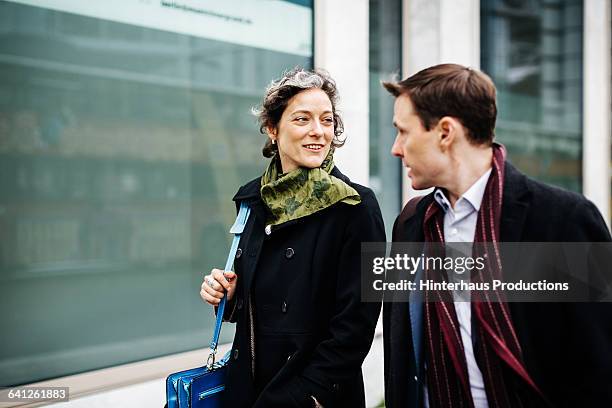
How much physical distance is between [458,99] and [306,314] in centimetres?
97

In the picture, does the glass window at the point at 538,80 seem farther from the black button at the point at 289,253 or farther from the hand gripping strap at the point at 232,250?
the black button at the point at 289,253

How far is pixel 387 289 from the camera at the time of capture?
229 centimetres

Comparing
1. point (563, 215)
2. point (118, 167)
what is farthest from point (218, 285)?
point (118, 167)

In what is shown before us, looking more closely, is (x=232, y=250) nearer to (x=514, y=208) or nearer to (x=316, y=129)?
(x=316, y=129)

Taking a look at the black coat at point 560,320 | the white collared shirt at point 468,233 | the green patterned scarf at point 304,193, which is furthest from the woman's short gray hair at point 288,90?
the black coat at point 560,320

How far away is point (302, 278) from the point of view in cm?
237

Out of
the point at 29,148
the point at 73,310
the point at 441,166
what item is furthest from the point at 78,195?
the point at 441,166

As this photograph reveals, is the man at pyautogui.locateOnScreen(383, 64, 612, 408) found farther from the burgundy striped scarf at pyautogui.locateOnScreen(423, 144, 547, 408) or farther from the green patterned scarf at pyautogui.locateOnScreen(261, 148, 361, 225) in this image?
the green patterned scarf at pyautogui.locateOnScreen(261, 148, 361, 225)

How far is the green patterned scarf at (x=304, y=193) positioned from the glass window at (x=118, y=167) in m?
1.62

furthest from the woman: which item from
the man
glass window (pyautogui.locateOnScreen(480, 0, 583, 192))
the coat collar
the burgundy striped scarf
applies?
glass window (pyautogui.locateOnScreen(480, 0, 583, 192))

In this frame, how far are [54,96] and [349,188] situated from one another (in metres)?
2.07

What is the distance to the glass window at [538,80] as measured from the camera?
693 cm

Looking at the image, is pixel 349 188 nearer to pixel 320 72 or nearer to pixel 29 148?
pixel 320 72

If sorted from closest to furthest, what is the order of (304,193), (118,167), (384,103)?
(304,193) → (118,167) → (384,103)
